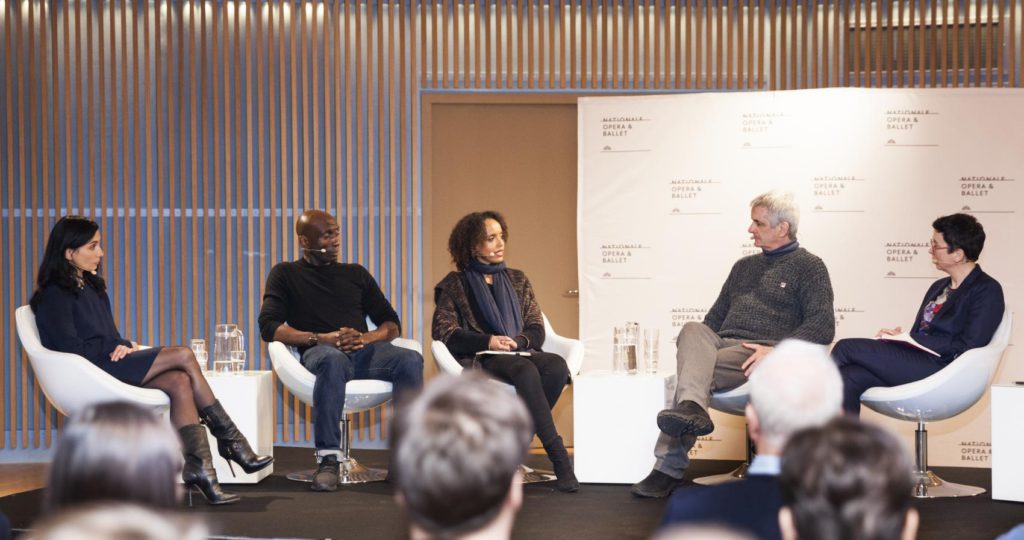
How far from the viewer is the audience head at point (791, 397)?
2.13 meters

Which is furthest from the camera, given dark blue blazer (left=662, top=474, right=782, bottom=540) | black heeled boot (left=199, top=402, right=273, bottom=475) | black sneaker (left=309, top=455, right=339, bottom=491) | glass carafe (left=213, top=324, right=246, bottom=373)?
glass carafe (left=213, top=324, right=246, bottom=373)

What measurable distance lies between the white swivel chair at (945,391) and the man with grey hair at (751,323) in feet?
1.34

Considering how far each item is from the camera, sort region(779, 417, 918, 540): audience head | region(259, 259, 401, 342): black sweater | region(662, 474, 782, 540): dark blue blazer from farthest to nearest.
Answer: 1. region(259, 259, 401, 342): black sweater
2. region(662, 474, 782, 540): dark blue blazer
3. region(779, 417, 918, 540): audience head

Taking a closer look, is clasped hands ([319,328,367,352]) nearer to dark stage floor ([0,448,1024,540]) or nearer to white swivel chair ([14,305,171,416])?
dark stage floor ([0,448,1024,540])

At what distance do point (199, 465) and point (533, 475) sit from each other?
1.74 m

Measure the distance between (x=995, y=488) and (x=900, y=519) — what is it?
3.93 metres

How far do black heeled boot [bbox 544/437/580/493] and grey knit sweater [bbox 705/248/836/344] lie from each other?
1.02 metres

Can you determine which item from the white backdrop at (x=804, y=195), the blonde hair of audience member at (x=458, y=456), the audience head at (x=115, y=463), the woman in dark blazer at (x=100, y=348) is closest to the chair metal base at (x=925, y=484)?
the white backdrop at (x=804, y=195)

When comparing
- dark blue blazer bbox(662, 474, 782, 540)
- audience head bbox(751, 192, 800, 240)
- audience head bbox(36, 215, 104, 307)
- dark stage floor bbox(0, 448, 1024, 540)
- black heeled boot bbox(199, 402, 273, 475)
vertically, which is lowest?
dark stage floor bbox(0, 448, 1024, 540)

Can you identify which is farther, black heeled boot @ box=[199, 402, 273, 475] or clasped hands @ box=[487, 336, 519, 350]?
clasped hands @ box=[487, 336, 519, 350]

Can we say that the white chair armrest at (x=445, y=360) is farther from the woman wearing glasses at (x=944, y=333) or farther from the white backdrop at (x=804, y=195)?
the woman wearing glasses at (x=944, y=333)

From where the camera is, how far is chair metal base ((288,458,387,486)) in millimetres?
5598

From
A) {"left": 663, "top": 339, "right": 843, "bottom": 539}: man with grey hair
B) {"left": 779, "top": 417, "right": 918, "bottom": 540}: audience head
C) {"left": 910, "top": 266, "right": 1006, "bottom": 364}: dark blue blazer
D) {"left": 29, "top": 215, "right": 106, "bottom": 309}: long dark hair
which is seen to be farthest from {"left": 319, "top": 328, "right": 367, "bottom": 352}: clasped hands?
{"left": 779, "top": 417, "right": 918, "bottom": 540}: audience head

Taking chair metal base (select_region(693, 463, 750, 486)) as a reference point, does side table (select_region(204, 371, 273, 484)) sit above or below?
above
